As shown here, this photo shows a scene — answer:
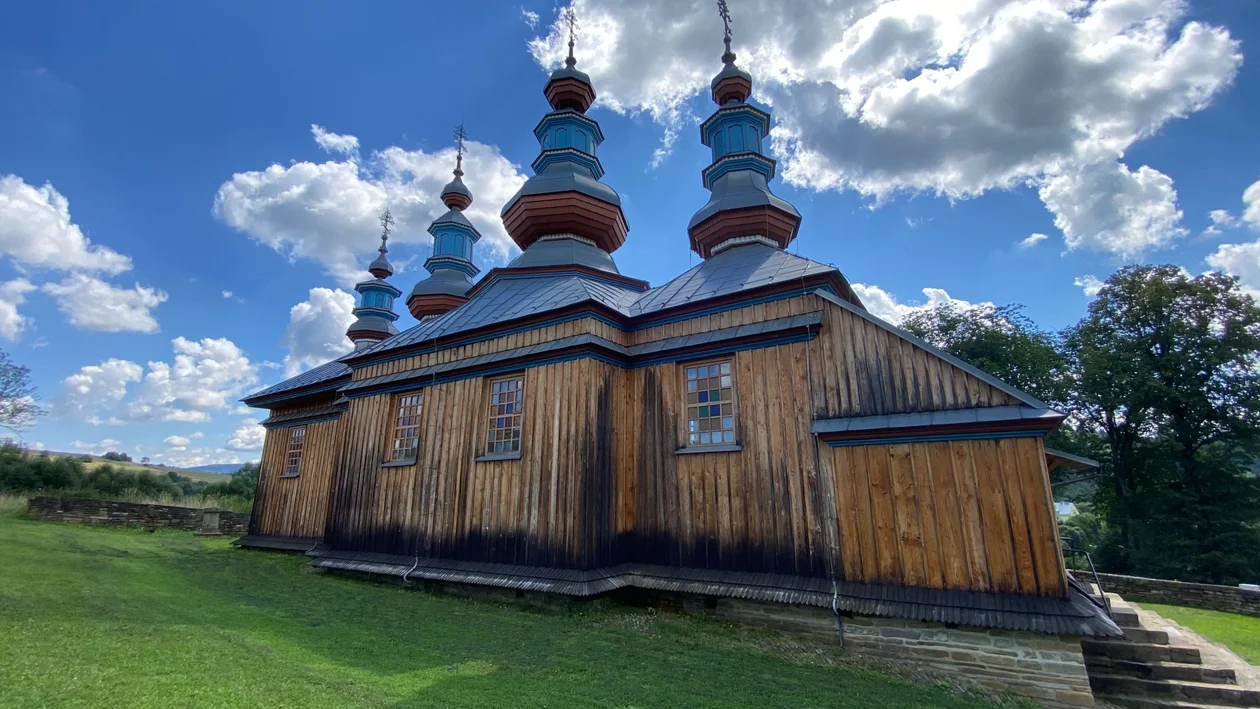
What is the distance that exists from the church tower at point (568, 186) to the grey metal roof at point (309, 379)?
576cm

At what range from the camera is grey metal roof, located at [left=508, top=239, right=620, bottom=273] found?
13033mm

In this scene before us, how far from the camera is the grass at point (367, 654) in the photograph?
4.24 m

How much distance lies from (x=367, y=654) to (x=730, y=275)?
7.27 meters

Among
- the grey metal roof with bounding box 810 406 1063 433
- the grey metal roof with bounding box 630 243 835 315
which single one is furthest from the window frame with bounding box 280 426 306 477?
the grey metal roof with bounding box 810 406 1063 433

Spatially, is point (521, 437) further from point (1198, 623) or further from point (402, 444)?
point (1198, 623)

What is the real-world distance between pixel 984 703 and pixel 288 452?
16095mm

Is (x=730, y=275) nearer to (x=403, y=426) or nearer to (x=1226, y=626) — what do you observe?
(x=403, y=426)

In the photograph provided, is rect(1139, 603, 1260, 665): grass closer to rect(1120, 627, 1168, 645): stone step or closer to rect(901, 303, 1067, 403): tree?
rect(1120, 627, 1168, 645): stone step

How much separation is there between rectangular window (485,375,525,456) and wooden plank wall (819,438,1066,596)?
490 centimetres

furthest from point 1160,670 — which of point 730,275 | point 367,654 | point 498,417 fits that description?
point 498,417

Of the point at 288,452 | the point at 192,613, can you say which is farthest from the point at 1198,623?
the point at 288,452

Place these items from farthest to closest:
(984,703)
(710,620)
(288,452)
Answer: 1. (288,452)
2. (710,620)
3. (984,703)

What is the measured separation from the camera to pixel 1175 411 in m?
21.5

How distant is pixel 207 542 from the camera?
1556 cm
